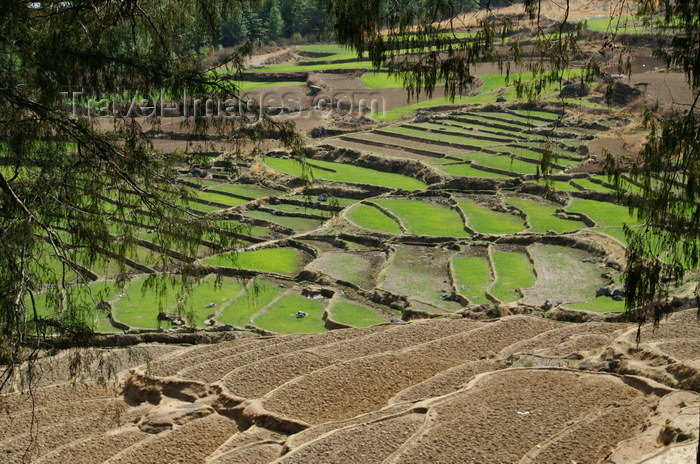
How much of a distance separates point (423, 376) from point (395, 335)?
239 centimetres

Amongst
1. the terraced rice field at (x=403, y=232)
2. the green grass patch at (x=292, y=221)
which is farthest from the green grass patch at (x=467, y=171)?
the green grass patch at (x=292, y=221)

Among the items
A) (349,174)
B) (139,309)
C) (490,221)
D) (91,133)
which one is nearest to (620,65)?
(91,133)

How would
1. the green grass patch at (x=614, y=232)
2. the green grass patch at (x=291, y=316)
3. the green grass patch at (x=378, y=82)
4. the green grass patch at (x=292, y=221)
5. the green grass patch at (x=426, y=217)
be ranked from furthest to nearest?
the green grass patch at (x=378, y=82) < the green grass patch at (x=292, y=221) < the green grass patch at (x=426, y=217) < the green grass patch at (x=614, y=232) < the green grass patch at (x=291, y=316)

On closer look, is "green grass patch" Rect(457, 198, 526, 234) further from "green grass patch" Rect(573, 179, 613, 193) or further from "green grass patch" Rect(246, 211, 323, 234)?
"green grass patch" Rect(246, 211, 323, 234)

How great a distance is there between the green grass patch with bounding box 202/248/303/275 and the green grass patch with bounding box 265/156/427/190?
929 cm

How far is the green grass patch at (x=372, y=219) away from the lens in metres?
30.3

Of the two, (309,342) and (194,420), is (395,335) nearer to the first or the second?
(309,342)

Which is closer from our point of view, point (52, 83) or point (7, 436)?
point (52, 83)

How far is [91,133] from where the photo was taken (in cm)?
1033

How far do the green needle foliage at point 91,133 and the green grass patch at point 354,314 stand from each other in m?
10.6

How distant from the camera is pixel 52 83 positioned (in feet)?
35.5

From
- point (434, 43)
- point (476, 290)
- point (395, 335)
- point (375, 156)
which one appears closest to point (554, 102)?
point (375, 156)

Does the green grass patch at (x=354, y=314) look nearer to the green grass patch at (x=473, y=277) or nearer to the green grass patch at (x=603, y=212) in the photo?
the green grass patch at (x=473, y=277)

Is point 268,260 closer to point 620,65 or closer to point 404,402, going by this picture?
point 404,402
